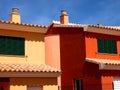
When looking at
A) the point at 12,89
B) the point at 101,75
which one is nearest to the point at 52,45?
the point at 101,75

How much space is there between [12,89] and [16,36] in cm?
378

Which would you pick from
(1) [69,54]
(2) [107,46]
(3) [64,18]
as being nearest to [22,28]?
(1) [69,54]

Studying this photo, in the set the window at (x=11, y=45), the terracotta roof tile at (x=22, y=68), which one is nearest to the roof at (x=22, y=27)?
the window at (x=11, y=45)

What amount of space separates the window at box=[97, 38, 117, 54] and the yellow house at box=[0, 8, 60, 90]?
167 inches

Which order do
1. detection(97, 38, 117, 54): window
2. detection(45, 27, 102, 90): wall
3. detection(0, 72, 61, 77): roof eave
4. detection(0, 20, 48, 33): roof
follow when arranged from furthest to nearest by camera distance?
detection(97, 38, 117, 54): window
detection(45, 27, 102, 90): wall
detection(0, 20, 48, 33): roof
detection(0, 72, 61, 77): roof eave

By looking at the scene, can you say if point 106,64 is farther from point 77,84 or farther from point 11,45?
point 11,45

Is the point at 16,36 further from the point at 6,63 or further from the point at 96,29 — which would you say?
the point at 96,29

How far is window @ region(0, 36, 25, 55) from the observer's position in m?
18.6

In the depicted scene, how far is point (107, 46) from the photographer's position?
2236 centimetres

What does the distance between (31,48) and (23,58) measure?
2.81 feet

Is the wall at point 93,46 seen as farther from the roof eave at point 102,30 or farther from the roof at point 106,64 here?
the roof at point 106,64

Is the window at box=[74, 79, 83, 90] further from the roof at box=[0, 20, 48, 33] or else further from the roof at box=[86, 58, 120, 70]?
the roof at box=[0, 20, 48, 33]

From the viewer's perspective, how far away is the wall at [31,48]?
1889 centimetres

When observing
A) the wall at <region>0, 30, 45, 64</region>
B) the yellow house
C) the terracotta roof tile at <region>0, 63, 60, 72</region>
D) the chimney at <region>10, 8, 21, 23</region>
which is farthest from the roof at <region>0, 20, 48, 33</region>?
the terracotta roof tile at <region>0, 63, 60, 72</region>
